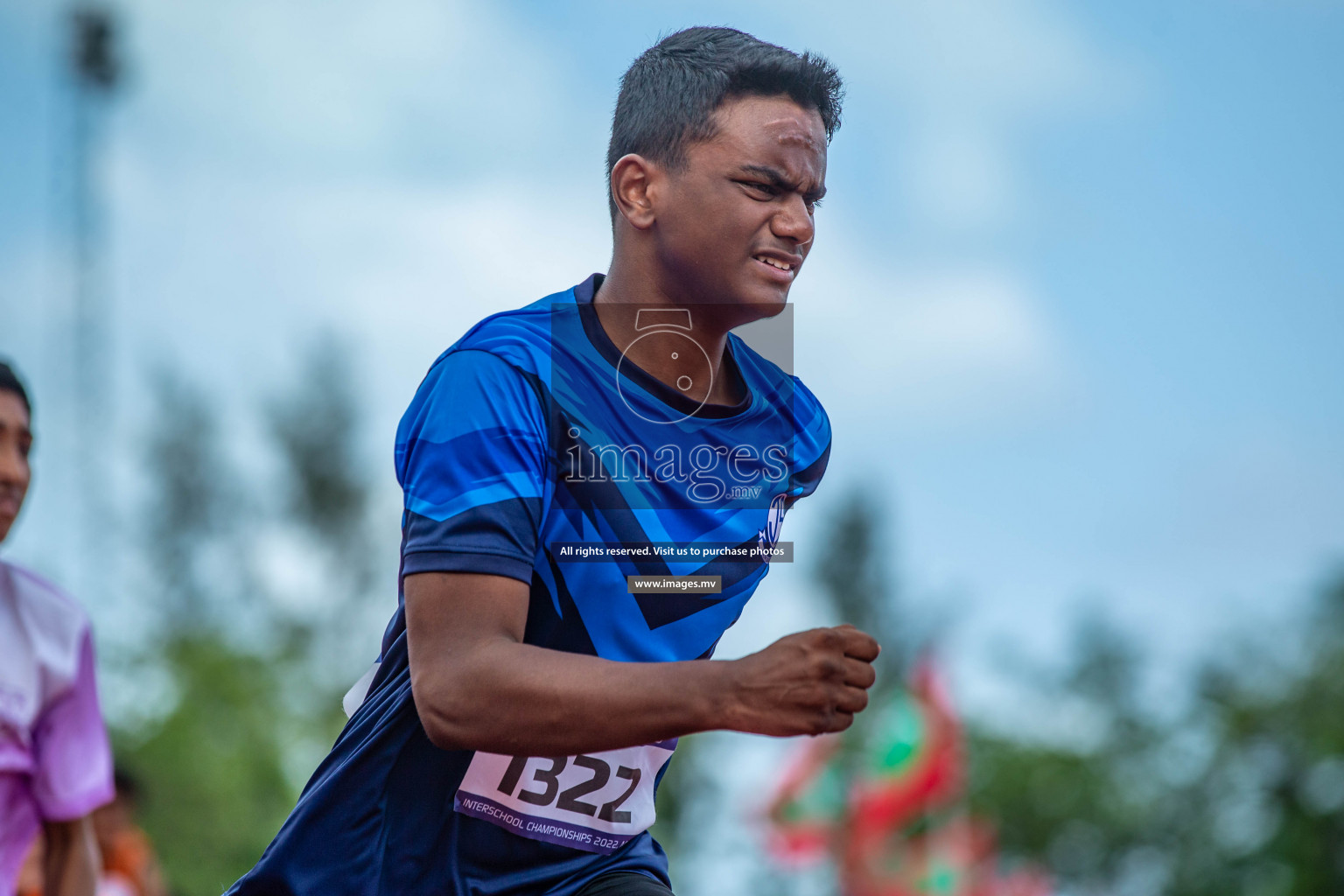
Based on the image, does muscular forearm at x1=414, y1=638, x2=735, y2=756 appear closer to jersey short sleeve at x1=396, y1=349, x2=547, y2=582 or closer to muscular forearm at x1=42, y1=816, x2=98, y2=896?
jersey short sleeve at x1=396, y1=349, x2=547, y2=582

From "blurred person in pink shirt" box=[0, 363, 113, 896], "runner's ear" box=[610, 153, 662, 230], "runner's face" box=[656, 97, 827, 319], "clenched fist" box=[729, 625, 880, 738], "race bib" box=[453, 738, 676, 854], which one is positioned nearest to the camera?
"clenched fist" box=[729, 625, 880, 738]

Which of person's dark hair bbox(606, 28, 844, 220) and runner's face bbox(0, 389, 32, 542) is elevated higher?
person's dark hair bbox(606, 28, 844, 220)

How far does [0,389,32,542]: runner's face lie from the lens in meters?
3.94

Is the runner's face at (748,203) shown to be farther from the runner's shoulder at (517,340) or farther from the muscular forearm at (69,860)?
the muscular forearm at (69,860)

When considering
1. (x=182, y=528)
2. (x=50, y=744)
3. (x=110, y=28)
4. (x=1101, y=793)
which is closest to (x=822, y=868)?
(x=1101, y=793)

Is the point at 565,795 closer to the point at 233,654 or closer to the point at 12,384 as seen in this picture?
the point at 12,384

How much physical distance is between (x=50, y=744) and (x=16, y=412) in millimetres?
911

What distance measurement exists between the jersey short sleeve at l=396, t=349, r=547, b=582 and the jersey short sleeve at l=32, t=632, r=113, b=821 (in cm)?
197

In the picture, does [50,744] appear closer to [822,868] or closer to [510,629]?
[510,629]

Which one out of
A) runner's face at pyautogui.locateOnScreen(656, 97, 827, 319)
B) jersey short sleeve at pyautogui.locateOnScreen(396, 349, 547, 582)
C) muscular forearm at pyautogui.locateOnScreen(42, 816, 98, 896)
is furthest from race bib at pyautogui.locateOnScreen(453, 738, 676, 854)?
muscular forearm at pyautogui.locateOnScreen(42, 816, 98, 896)

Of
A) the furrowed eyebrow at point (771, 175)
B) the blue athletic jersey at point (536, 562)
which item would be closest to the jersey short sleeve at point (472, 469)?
the blue athletic jersey at point (536, 562)

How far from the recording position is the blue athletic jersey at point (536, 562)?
97.5 inches

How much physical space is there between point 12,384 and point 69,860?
4.38 ft

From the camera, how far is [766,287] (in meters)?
2.74
